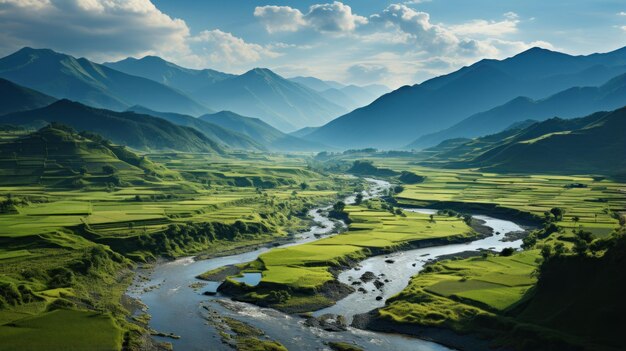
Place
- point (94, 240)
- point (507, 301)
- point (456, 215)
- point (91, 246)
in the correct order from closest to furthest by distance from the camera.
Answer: point (507, 301), point (91, 246), point (94, 240), point (456, 215)

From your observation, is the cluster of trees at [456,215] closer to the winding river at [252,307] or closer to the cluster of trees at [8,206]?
the winding river at [252,307]

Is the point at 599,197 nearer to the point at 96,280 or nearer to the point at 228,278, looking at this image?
the point at 228,278

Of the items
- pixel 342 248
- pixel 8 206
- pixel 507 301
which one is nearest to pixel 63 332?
pixel 507 301

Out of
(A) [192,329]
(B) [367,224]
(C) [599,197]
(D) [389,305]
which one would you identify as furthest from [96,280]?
(C) [599,197]

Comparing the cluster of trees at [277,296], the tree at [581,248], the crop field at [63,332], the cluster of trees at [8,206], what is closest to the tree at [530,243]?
the tree at [581,248]

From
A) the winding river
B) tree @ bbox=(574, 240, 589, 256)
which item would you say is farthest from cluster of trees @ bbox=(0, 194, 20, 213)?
tree @ bbox=(574, 240, 589, 256)

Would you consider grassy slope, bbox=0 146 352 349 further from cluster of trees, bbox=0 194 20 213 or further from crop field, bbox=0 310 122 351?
cluster of trees, bbox=0 194 20 213

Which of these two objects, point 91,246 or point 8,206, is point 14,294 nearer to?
point 91,246

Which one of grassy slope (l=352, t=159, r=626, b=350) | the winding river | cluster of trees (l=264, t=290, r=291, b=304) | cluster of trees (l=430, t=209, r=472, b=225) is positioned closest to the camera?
grassy slope (l=352, t=159, r=626, b=350)
